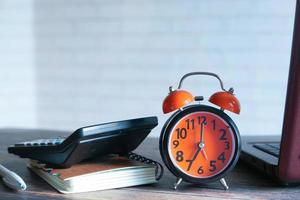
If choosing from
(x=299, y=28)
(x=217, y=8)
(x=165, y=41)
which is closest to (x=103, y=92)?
(x=165, y=41)

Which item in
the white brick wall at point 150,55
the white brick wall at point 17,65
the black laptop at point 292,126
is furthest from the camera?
the white brick wall at point 17,65

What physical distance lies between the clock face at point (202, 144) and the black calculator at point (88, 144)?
0.32 ft

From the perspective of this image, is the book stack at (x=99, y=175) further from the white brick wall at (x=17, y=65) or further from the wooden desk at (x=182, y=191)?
the white brick wall at (x=17, y=65)

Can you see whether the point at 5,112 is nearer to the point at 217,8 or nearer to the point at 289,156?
the point at 217,8

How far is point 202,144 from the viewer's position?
71 centimetres

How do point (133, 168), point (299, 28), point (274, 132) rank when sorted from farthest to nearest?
point (274, 132)
point (133, 168)
point (299, 28)

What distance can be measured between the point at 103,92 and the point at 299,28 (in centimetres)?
191

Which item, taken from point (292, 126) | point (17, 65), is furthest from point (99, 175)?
point (17, 65)

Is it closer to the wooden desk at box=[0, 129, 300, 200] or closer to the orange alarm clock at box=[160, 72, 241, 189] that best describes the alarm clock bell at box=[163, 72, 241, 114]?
the orange alarm clock at box=[160, 72, 241, 189]

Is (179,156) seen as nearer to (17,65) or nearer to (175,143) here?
(175,143)

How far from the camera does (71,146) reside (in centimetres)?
73

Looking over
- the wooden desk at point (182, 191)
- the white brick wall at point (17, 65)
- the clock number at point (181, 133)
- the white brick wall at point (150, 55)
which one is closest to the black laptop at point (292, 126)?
the wooden desk at point (182, 191)

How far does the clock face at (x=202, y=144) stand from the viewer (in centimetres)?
71

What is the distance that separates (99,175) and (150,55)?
171 cm
